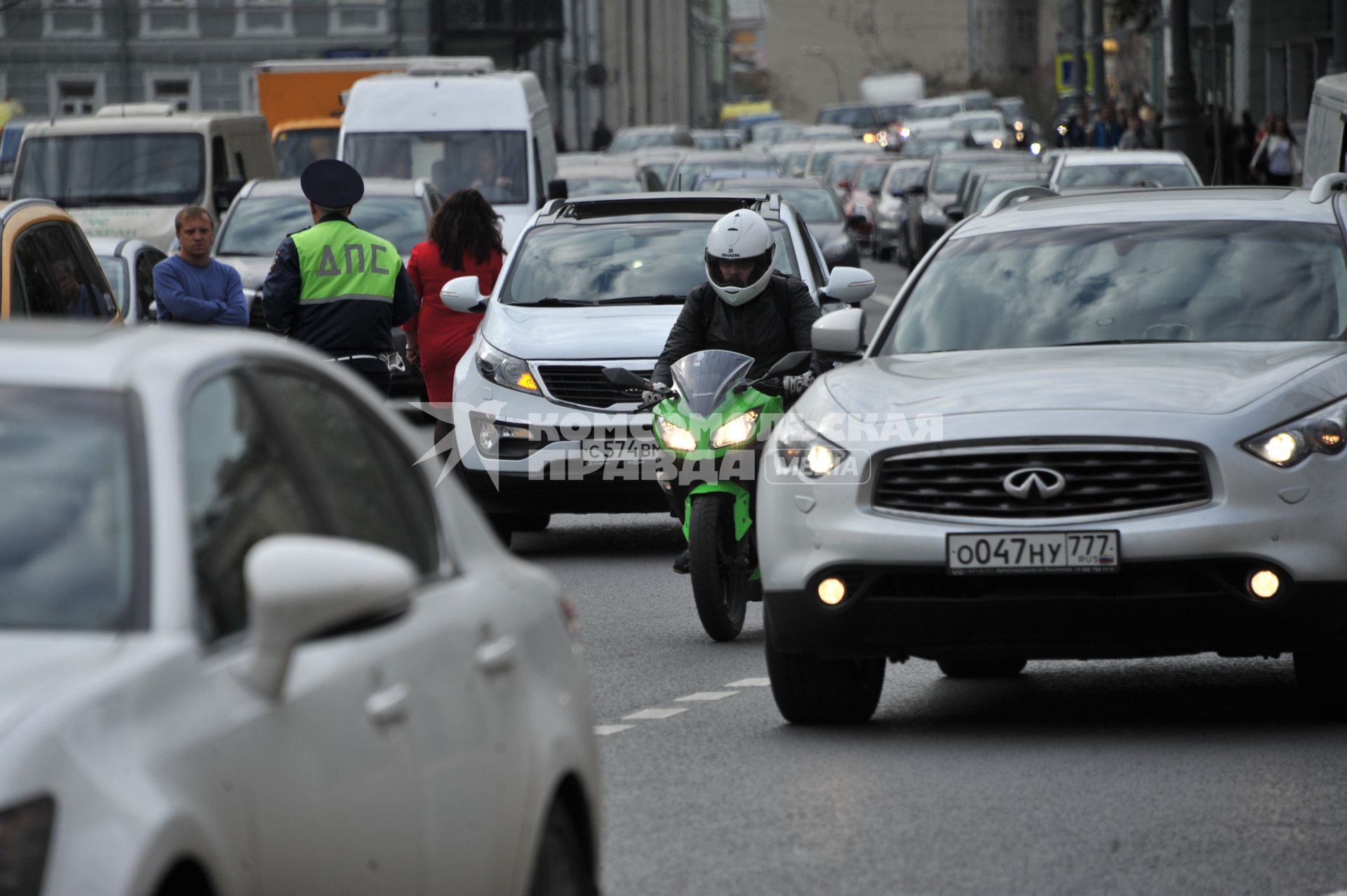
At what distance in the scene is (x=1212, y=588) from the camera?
7.42 m

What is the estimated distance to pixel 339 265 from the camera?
1268cm

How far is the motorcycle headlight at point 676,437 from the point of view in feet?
32.7

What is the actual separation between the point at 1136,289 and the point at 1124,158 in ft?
64.3

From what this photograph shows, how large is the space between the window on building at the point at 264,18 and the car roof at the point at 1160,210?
5956 cm

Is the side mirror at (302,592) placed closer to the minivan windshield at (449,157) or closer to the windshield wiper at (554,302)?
the windshield wiper at (554,302)

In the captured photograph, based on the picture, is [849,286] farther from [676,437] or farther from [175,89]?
[175,89]

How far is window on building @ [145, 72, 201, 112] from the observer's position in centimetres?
6694

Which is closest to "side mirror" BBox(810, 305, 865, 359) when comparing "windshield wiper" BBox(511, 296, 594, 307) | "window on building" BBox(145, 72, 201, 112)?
"windshield wiper" BBox(511, 296, 594, 307)

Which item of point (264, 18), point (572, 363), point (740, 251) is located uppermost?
point (264, 18)

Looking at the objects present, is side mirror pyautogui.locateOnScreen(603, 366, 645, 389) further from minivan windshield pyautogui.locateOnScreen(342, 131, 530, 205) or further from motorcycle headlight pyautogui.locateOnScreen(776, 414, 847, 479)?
minivan windshield pyautogui.locateOnScreen(342, 131, 530, 205)

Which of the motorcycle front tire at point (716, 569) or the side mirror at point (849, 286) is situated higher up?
the side mirror at point (849, 286)

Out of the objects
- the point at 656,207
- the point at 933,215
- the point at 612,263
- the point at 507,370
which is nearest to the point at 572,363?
the point at 507,370

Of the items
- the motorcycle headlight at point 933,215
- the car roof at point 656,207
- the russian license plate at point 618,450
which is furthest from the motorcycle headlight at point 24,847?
A: the motorcycle headlight at point 933,215

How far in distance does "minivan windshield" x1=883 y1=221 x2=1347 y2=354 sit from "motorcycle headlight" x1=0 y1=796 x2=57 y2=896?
607 centimetres
